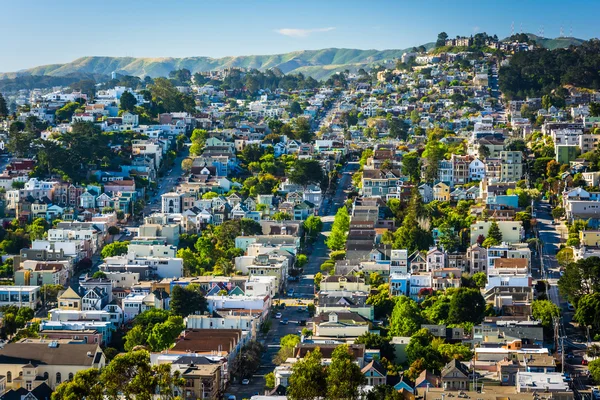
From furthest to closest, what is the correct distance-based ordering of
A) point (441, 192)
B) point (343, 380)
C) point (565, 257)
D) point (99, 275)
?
point (441, 192)
point (565, 257)
point (99, 275)
point (343, 380)

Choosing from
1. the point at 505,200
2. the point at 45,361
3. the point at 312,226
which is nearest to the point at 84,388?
the point at 45,361

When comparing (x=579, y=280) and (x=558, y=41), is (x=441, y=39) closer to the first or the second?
(x=558, y=41)

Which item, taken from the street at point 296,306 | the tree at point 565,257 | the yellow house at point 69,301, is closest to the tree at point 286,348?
the street at point 296,306

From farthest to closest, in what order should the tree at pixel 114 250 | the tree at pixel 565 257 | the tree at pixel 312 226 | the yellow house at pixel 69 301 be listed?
the tree at pixel 312 226
the tree at pixel 114 250
the tree at pixel 565 257
the yellow house at pixel 69 301

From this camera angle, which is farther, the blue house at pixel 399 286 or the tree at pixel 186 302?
the blue house at pixel 399 286

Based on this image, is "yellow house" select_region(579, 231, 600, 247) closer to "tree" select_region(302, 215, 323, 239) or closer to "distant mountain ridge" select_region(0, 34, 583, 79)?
"tree" select_region(302, 215, 323, 239)

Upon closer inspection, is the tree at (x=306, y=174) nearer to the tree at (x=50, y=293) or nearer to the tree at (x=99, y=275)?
the tree at (x=99, y=275)

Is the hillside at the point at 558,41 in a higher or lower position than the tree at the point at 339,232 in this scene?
higher

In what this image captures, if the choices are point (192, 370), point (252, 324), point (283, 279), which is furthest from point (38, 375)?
point (283, 279)
